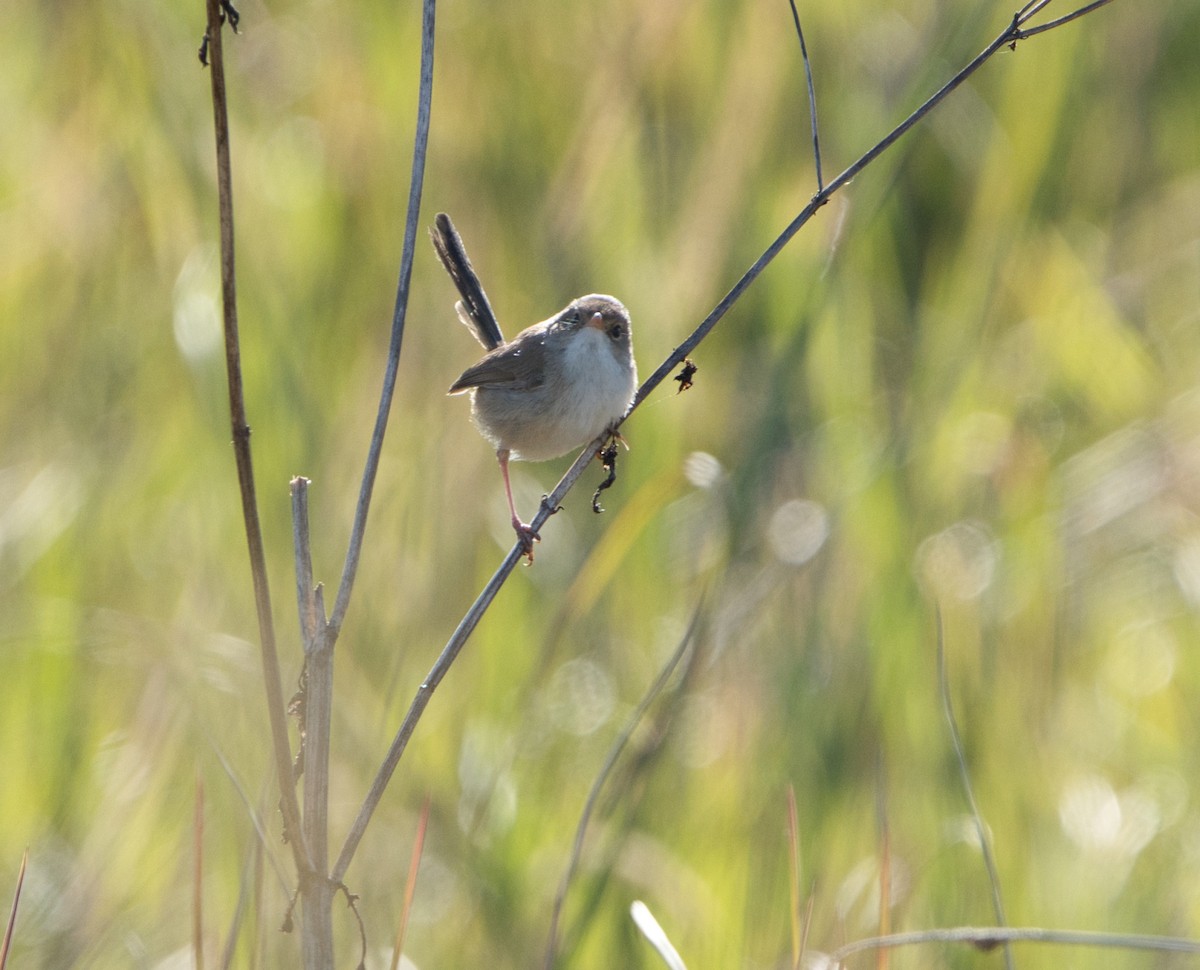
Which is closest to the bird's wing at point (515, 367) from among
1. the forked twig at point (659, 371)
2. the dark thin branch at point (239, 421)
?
the forked twig at point (659, 371)

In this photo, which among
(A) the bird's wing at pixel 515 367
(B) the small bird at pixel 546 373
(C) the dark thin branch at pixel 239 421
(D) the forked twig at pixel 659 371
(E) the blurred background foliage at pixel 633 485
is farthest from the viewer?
(A) the bird's wing at pixel 515 367

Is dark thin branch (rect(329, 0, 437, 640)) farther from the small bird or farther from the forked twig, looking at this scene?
the small bird

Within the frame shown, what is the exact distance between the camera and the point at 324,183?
4.11 m

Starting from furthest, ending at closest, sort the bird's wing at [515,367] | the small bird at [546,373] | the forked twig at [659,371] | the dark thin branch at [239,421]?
the bird's wing at [515,367]
the small bird at [546,373]
the forked twig at [659,371]
the dark thin branch at [239,421]

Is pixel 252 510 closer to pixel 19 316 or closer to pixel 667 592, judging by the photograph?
pixel 667 592

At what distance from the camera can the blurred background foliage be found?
2605mm

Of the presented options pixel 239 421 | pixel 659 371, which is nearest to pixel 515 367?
pixel 659 371

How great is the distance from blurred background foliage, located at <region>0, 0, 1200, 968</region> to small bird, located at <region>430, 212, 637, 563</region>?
0.14 meters

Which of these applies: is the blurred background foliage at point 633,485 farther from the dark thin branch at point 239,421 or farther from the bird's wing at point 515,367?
the dark thin branch at point 239,421

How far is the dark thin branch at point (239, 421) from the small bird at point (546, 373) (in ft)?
5.14

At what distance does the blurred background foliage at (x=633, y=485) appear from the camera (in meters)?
2.61

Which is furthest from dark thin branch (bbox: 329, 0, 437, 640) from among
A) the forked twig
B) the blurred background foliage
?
the blurred background foliage

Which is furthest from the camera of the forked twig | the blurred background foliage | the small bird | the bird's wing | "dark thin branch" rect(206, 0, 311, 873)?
the bird's wing

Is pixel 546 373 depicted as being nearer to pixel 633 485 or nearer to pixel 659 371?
pixel 633 485
